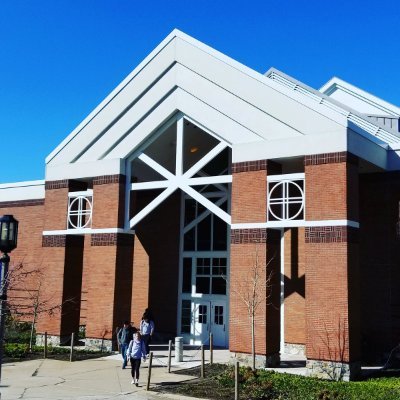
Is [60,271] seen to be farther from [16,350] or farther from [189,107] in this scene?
[189,107]

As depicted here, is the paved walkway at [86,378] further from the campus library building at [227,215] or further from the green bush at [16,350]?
the campus library building at [227,215]

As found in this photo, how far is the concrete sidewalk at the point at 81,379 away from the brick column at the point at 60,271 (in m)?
3.41

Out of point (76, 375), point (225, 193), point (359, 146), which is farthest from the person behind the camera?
point (225, 193)

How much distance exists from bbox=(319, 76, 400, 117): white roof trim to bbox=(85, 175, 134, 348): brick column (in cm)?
1408

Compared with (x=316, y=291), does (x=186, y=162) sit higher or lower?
higher

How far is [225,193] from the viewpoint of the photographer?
23984 mm

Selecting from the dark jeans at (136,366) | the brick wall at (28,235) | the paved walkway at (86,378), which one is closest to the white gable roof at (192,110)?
the brick wall at (28,235)

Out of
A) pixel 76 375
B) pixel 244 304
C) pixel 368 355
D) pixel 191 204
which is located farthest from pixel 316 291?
pixel 191 204

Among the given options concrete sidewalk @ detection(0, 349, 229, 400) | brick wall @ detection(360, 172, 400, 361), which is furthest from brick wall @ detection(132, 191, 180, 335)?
brick wall @ detection(360, 172, 400, 361)

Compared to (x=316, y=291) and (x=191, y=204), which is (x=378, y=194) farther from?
(x=191, y=204)

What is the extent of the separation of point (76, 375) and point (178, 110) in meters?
10.2

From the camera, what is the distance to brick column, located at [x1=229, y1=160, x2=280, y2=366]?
17812 millimetres

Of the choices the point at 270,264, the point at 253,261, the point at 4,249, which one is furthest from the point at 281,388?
the point at 4,249

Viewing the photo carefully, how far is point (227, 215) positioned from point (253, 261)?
1.96 metres
